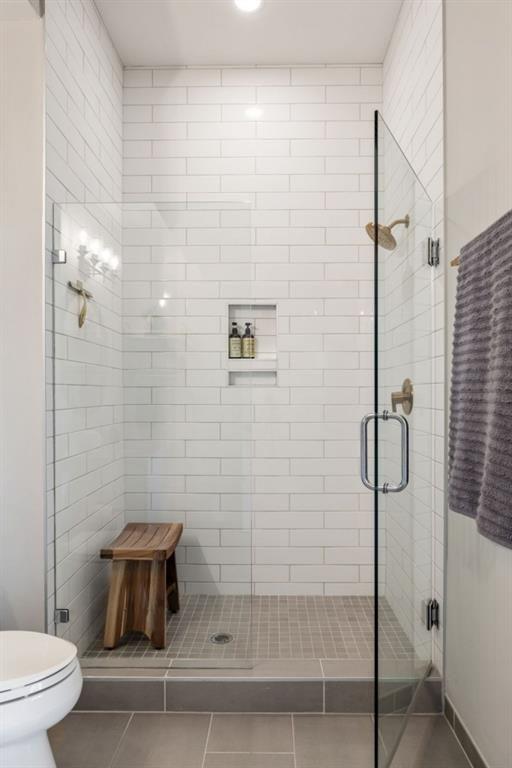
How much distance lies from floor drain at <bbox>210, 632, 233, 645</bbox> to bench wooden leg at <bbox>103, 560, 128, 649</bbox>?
0.36 meters

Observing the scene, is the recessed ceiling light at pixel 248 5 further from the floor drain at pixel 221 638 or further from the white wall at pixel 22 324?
the floor drain at pixel 221 638

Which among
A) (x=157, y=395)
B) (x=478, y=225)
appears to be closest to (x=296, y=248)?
(x=157, y=395)

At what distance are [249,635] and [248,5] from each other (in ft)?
9.31

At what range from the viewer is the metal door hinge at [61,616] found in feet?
6.91

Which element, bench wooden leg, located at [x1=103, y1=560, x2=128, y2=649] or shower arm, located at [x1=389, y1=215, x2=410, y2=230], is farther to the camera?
bench wooden leg, located at [x1=103, y1=560, x2=128, y2=649]

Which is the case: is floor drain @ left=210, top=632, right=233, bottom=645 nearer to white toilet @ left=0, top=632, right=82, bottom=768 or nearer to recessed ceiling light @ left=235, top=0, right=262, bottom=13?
white toilet @ left=0, top=632, right=82, bottom=768

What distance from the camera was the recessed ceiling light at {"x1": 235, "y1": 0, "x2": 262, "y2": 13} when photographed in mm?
2547

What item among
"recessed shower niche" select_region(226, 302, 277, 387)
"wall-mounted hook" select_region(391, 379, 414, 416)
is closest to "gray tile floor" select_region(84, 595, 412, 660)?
"wall-mounted hook" select_region(391, 379, 414, 416)

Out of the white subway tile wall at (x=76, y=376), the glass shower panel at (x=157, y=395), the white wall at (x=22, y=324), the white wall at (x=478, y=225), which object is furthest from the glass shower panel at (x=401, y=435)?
the white wall at (x=22, y=324)

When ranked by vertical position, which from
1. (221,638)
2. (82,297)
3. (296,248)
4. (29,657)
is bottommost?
(221,638)

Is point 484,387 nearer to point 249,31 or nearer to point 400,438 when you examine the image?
point 400,438

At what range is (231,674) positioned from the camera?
2121 mm

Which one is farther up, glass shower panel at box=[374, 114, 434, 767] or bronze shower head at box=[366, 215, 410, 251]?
bronze shower head at box=[366, 215, 410, 251]

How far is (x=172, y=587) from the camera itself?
7.64 feet
